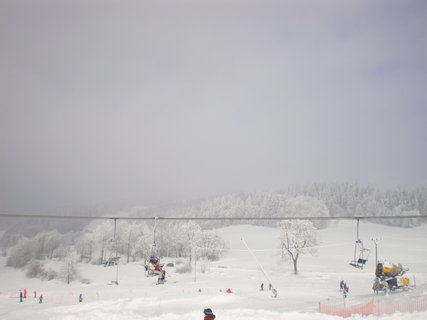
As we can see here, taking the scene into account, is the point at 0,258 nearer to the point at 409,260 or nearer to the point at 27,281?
the point at 27,281

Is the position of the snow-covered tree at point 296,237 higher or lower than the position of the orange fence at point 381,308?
lower

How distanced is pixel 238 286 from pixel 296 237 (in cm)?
3124

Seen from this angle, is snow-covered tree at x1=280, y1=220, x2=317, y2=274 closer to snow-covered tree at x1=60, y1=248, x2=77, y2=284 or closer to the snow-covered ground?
the snow-covered ground

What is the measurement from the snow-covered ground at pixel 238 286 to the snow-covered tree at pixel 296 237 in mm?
4163

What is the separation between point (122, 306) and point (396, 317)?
2490 cm

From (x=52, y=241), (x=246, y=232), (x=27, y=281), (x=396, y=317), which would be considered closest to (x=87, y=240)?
(x=52, y=241)

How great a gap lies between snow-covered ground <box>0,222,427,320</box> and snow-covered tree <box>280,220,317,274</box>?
13.7ft

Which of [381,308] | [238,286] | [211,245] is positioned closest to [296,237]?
[238,286]

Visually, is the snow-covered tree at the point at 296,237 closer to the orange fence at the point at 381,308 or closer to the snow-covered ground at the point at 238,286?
the snow-covered ground at the point at 238,286

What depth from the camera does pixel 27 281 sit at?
277 ft

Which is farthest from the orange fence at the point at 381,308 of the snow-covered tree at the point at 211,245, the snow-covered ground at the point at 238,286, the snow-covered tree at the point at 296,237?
the snow-covered tree at the point at 211,245

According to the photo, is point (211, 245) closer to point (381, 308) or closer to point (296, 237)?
point (296, 237)

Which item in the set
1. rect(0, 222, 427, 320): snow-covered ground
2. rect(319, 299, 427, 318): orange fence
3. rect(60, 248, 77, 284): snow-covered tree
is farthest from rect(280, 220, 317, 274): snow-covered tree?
rect(319, 299, 427, 318): orange fence

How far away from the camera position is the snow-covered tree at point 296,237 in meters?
79.5
